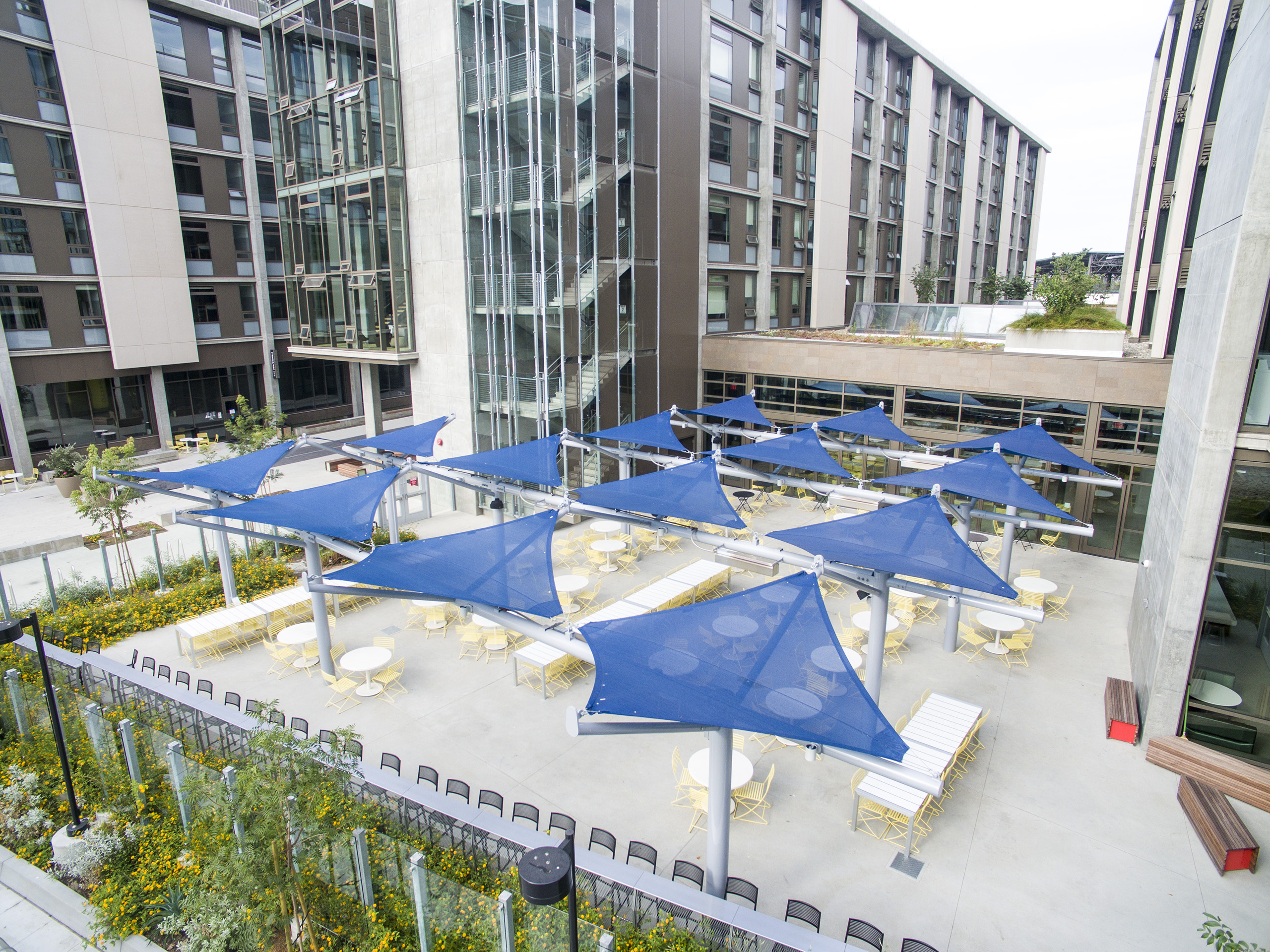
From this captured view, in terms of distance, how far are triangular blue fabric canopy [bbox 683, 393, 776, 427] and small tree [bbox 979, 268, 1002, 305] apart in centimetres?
2059

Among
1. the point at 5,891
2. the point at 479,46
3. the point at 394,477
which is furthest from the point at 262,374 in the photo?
the point at 5,891

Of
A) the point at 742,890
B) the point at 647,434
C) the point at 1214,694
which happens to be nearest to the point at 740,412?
the point at 647,434

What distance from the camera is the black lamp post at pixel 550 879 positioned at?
14.8ft

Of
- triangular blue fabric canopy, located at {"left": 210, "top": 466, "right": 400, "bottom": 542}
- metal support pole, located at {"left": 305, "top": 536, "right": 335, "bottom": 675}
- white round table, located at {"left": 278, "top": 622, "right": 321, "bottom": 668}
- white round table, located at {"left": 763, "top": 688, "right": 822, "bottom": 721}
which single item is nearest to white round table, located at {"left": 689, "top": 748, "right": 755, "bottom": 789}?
white round table, located at {"left": 763, "top": 688, "right": 822, "bottom": 721}

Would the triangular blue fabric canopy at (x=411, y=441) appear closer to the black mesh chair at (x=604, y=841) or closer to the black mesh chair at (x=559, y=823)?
the black mesh chair at (x=559, y=823)

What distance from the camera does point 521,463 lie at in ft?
45.9

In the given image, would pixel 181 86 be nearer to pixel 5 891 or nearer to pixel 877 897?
pixel 5 891

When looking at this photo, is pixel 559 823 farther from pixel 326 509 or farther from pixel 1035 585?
pixel 1035 585

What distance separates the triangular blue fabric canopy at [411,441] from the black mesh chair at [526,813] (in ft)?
29.4

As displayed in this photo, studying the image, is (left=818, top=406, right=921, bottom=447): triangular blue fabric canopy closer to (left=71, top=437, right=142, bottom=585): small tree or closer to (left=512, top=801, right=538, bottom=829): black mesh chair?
(left=512, top=801, right=538, bottom=829): black mesh chair

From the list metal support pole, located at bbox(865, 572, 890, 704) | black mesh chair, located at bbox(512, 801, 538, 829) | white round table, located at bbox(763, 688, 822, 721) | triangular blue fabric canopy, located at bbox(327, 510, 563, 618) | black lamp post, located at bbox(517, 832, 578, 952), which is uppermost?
triangular blue fabric canopy, located at bbox(327, 510, 563, 618)

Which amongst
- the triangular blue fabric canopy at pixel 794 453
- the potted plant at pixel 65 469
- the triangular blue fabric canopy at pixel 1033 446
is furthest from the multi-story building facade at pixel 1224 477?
the potted plant at pixel 65 469

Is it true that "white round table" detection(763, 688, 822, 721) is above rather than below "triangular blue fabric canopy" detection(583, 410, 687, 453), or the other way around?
below

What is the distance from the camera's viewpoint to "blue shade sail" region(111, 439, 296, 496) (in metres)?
12.2
